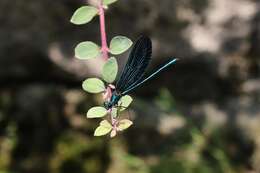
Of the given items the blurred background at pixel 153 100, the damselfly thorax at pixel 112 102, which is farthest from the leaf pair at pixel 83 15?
the blurred background at pixel 153 100

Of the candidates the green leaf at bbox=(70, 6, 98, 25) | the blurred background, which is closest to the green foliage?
the green leaf at bbox=(70, 6, 98, 25)

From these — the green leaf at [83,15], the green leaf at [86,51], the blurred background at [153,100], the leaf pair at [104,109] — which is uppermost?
the blurred background at [153,100]

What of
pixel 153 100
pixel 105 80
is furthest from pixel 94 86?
pixel 153 100

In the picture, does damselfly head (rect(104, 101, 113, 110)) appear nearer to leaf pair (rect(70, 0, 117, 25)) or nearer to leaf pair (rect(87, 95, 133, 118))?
leaf pair (rect(87, 95, 133, 118))

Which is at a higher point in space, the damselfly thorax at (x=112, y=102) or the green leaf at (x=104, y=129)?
the damselfly thorax at (x=112, y=102)

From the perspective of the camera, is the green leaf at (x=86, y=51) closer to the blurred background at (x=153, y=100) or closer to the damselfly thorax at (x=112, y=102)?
the damselfly thorax at (x=112, y=102)

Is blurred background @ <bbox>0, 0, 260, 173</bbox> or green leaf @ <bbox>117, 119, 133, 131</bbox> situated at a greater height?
blurred background @ <bbox>0, 0, 260, 173</bbox>
